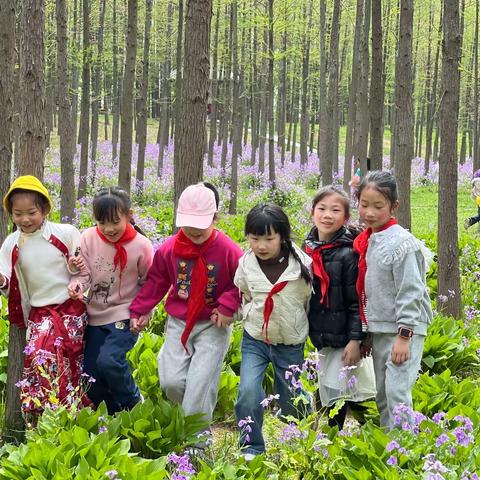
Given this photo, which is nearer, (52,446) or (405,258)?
(52,446)

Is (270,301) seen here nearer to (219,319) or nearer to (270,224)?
(219,319)

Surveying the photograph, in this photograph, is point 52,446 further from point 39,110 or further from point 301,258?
point 39,110

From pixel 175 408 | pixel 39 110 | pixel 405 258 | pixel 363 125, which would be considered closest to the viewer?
pixel 405 258

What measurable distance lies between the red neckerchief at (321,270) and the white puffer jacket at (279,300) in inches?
1.6

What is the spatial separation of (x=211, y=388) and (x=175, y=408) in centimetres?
24

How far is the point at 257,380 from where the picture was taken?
3.62 metres

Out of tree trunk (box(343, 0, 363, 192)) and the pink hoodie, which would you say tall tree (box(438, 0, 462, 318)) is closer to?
Answer: the pink hoodie

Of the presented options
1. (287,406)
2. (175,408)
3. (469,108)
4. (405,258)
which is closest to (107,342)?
(175,408)

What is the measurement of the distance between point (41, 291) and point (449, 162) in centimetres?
428

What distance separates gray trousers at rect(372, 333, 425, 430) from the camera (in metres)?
3.52

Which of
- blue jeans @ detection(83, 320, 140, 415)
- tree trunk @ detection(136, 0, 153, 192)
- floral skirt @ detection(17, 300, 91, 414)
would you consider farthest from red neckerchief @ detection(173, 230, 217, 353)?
tree trunk @ detection(136, 0, 153, 192)

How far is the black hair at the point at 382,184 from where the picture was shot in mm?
3500

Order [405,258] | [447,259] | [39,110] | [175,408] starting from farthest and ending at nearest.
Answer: [447,259], [39,110], [175,408], [405,258]

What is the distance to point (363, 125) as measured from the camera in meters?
13.1
